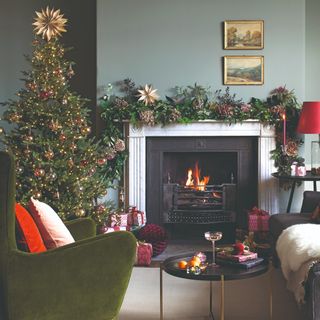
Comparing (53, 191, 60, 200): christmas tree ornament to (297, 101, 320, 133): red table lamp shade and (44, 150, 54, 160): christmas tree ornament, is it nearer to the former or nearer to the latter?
(44, 150, 54, 160): christmas tree ornament

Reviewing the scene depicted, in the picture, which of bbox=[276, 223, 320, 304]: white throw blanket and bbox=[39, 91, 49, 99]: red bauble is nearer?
bbox=[276, 223, 320, 304]: white throw blanket

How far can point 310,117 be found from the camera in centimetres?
532

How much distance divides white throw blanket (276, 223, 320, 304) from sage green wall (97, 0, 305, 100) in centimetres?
221

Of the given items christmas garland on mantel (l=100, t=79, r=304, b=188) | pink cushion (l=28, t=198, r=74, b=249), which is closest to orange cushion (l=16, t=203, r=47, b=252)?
pink cushion (l=28, t=198, r=74, b=249)

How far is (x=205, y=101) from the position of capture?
18.5 feet

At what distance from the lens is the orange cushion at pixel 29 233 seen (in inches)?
112

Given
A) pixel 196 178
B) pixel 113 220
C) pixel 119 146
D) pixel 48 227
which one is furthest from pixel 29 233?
pixel 196 178

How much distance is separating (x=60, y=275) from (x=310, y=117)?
3318mm

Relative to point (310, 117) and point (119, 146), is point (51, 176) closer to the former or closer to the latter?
point (119, 146)

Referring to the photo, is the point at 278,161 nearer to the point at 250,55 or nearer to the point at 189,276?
the point at 250,55

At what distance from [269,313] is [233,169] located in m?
2.59

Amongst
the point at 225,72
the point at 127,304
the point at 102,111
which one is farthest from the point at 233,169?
the point at 127,304

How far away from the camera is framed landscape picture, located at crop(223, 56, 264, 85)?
5727 mm

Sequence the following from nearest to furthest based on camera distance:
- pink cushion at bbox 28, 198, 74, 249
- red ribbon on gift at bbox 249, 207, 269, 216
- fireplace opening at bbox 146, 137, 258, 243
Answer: pink cushion at bbox 28, 198, 74, 249 < red ribbon on gift at bbox 249, 207, 269, 216 < fireplace opening at bbox 146, 137, 258, 243
